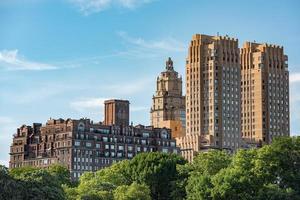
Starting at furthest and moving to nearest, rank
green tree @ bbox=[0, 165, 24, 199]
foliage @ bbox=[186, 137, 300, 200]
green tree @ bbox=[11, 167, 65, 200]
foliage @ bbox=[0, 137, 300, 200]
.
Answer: foliage @ bbox=[186, 137, 300, 200] → foliage @ bbox=[0, 137, 300, 200] → green tree @ bbox=[11, 167, 65, 200] → green tree @ bbox=[0, 165, 24, 199]

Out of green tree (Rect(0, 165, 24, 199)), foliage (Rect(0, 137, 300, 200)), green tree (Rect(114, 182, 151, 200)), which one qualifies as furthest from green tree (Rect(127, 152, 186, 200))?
green tree (Rect(0, 165, 24, 199))

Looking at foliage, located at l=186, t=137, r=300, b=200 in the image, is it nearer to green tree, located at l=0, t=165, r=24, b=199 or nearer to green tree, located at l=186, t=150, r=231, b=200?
green tree, located at l=186, t=150, r=231, b=200

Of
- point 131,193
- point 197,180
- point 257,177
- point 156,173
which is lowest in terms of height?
point 131,193

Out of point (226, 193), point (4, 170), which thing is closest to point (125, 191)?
point (226, 193)

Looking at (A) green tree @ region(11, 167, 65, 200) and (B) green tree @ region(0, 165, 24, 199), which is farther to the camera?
(A) green tree @ region(11, 167, 65, 200)

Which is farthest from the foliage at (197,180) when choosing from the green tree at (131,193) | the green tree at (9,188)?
the green tree at (9,188)

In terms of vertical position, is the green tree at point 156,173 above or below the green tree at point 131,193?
above

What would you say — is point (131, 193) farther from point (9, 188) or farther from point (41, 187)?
point (9, 188)

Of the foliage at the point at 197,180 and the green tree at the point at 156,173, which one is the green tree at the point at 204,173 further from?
the green tree at the point at 156,173

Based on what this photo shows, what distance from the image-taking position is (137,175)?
164875mm

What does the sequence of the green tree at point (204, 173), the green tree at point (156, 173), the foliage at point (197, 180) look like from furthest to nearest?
the green tree at point (156, 173) → the green tree at point (204, 173) → the foliage at point (197, 180)

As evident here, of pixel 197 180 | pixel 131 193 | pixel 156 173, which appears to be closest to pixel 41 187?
pixel 131 193

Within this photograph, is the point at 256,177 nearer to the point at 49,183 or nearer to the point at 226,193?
the point at 226,193

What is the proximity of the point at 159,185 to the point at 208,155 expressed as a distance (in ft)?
34.6
